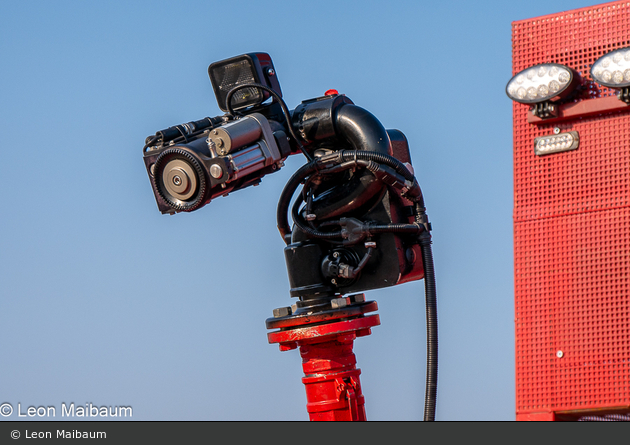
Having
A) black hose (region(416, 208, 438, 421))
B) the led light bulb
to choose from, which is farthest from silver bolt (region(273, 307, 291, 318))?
the led light bulb

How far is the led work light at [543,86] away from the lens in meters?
5.55

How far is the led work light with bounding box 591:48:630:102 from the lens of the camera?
5340 millimetres

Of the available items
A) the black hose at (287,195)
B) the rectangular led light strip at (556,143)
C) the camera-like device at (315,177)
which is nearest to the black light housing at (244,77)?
the camera-like device at (315,177)

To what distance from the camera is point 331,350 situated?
667cm

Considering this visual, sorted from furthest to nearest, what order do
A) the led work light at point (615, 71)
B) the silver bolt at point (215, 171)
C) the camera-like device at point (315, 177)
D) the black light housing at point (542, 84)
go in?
the camera-like device at point (315, 177), the silver bolt at point (215, 171), the black light housing at point (542, 84), the led work light at point (615, 71)

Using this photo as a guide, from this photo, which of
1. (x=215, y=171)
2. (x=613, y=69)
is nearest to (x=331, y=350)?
(x=215, y=171)

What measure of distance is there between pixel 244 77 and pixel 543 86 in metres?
2.52

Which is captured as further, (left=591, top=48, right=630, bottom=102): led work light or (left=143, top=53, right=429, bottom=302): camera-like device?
(left=143, top=53, right=429, bottom=302): camera-like device

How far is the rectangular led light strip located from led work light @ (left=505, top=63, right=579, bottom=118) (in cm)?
15

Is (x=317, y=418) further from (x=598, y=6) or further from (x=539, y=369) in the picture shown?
(x=598, y=6)

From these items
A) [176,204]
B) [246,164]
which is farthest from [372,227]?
[176,204]

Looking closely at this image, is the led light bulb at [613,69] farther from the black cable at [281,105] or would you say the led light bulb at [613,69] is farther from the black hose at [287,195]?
the black cable at [281,105]

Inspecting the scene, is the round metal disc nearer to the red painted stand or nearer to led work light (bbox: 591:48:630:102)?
the red painted stand

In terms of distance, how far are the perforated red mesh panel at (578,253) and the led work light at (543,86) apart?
0.37 ft
